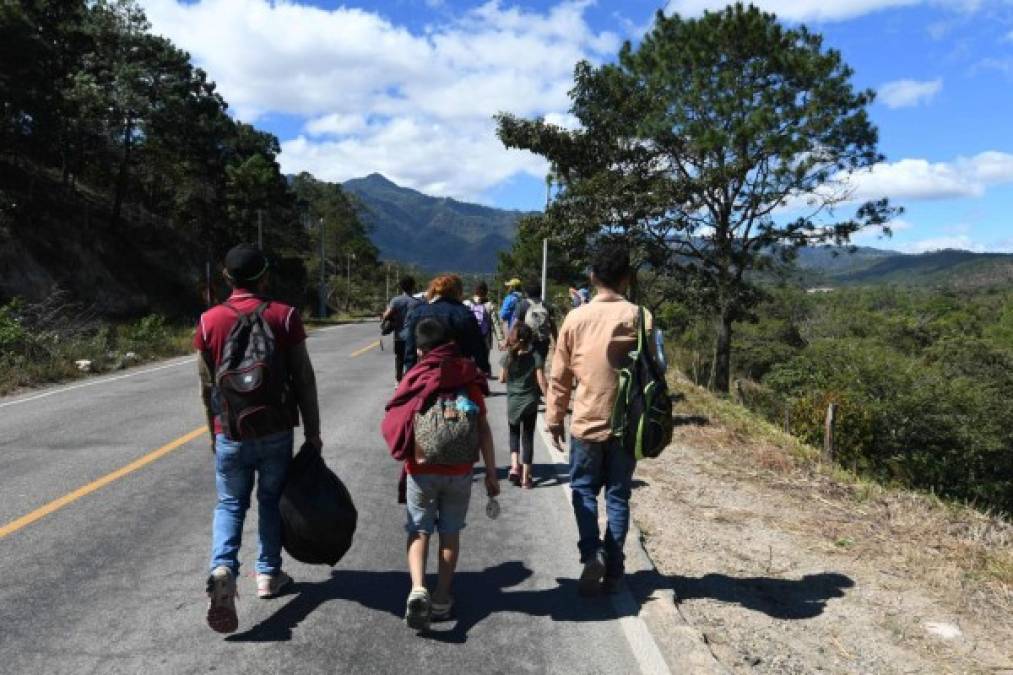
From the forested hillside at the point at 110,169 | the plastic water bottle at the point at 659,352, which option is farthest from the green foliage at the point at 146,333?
the plastic water bottle at the point at 659,352

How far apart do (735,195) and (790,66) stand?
12.6 feet

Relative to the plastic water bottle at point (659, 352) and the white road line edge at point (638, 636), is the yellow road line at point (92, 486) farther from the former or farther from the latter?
the plastic water bottle at point (659, 352)

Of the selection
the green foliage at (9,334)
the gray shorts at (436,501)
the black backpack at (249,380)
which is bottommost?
the gray shorts at (436,501)

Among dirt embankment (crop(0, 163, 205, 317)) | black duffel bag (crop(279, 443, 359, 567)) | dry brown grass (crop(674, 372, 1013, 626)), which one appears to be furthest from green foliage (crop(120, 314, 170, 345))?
black duffel bag (crop(279, 443, 359, 567))

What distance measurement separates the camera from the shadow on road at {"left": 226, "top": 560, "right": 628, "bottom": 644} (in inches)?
141

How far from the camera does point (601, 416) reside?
3893 millimetres

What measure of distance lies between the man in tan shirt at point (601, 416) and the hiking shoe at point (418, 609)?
0.98 meters

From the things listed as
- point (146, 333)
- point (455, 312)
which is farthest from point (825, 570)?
point (146, 333)

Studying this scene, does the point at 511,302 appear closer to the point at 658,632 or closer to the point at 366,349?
the point at 658,632

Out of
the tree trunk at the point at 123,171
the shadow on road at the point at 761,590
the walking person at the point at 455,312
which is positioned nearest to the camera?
the shadow on road at the point at 761,590

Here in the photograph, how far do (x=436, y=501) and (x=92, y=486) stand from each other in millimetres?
3860

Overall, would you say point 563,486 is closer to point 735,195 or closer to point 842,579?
point 842,579

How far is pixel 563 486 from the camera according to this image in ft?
21.0

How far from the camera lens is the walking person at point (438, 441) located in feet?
11.5
